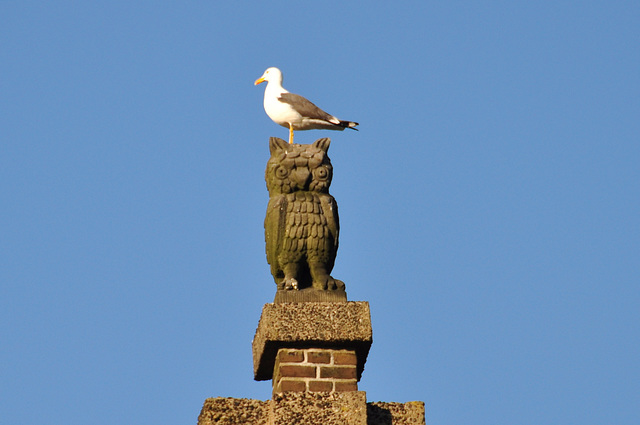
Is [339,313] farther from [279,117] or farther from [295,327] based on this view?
[279,117]

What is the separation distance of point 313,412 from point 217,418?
19.9 inches

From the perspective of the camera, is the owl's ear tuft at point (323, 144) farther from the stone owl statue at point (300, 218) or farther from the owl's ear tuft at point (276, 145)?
the owl's ear tuft at point (276, 145)

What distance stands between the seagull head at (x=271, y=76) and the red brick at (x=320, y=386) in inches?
161

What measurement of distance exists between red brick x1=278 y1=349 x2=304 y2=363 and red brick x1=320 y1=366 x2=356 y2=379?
128mm

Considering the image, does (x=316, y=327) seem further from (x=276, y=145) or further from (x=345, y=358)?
(x=276, y=145)

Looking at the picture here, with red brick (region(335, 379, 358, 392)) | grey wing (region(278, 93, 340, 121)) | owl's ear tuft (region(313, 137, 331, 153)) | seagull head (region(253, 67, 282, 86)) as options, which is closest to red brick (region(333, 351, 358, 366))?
red brick (region(335, 379, 358, 392))

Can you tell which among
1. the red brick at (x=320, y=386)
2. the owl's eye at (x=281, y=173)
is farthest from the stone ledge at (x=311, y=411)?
the owl's eye at (x=281, y=173)

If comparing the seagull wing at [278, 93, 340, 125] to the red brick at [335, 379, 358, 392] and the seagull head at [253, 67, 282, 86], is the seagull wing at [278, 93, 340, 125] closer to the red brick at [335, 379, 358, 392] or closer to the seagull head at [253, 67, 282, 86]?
the seagull head at [253, 67, 282, 86]

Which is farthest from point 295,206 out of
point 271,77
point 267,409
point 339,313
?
point 271,77

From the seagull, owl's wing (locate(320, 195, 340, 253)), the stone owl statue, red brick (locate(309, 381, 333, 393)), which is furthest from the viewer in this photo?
the seagull

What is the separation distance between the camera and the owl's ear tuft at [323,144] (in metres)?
6.33

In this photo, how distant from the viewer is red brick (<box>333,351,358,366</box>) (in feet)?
17.0

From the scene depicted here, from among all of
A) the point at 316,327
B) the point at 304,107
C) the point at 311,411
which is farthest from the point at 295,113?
the point at 311,411

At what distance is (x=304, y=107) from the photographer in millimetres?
7680
